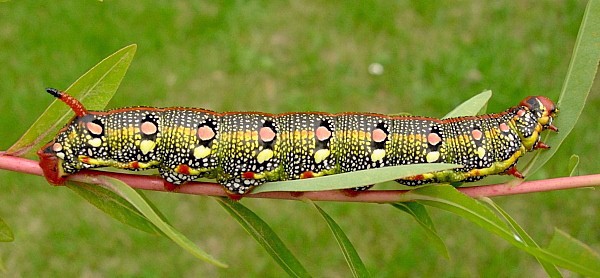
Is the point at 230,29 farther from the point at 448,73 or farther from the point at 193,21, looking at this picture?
the point at 448,73

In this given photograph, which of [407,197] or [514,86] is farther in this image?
[514,86]

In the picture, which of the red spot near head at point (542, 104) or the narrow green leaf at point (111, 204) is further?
the red spot near head at point (542, 104)

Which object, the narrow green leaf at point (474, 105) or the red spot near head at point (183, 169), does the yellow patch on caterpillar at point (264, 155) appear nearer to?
the red spot near head at point (183, 169)

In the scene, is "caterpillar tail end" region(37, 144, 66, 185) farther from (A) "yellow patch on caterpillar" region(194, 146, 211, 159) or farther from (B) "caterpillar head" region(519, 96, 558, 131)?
(B) "caterpillar head" region(519, 96, 558, 131)

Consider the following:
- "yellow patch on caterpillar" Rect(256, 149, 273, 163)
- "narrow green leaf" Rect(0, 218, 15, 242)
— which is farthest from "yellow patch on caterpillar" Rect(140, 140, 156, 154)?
"narrow green leaf" Rect(0, 218, 15, 242)

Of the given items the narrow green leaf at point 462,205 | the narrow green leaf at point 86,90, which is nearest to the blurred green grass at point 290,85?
the narrow green leaf at point 86,90

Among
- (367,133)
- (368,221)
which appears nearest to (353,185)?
(367,133)
